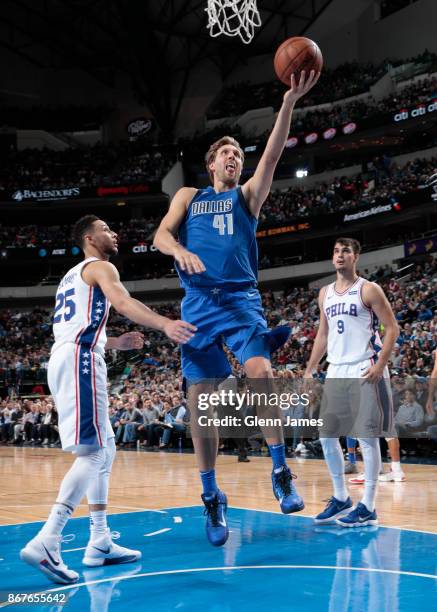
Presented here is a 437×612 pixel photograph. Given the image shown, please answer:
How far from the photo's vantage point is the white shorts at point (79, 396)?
4.22 m

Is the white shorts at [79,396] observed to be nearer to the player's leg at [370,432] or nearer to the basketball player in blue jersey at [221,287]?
the basketball player in blue jersey at [221,287]

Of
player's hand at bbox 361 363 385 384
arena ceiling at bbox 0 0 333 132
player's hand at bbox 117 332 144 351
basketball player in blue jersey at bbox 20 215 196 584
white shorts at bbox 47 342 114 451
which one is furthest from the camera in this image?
arena ceiling at bbox 0 0 333 132

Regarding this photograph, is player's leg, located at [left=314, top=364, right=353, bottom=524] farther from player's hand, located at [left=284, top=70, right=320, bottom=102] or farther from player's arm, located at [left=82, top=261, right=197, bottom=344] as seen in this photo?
player's hand, located at [left=284, top=70, right=320, bottom=102]

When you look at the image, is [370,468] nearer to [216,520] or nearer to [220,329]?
[216,520]

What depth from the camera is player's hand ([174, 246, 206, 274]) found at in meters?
4.08

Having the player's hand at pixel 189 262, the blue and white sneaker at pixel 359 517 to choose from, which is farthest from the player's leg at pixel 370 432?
the player's hand at pixel 189 262

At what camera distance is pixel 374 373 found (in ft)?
18.2

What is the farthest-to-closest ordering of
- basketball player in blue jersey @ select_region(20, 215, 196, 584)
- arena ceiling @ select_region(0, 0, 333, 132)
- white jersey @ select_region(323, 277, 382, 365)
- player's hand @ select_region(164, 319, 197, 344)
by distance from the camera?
arena ceiling @ select_region(0, 0, 333, 132)
white jersey @ select_region(323, 277, 382, 365)
basketball player in blue jersey @ select_region(20, 215, 196, 584)
player's hand @ select_region(164, 319, 197, 344)

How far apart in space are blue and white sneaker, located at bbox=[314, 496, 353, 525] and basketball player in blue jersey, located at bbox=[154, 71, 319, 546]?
1.38 meters

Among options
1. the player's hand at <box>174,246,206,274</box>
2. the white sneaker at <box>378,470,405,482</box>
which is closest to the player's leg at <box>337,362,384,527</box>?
the player's hand at <box>174,246,206,274</box>

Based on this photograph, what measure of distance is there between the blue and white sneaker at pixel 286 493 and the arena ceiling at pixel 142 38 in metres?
34.4

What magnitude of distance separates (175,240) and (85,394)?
1120 millimetres

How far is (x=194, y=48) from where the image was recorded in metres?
41.5

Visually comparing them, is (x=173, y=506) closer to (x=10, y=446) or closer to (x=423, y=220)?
(x=10, y=446)
